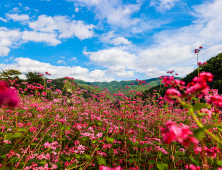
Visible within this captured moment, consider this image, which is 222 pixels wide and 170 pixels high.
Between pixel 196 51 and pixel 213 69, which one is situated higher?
pixel 213 69

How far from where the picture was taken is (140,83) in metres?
6.88

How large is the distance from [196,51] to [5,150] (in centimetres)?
809

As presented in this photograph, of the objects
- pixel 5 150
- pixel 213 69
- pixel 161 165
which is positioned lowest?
pixel 161 165

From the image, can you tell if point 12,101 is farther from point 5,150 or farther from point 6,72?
point 6,72

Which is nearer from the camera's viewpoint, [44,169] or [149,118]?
[44,169]

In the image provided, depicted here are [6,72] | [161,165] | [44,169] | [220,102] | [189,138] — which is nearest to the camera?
[189,138]

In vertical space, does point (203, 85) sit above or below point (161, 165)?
above

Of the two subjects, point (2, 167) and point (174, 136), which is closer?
point (174, 136)

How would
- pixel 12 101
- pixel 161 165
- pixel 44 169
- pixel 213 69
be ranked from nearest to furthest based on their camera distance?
pixel 12 101, pixel 44 169, pixel 161 165, pixel 213 69

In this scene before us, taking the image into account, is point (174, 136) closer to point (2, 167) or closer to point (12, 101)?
point (12, 101)

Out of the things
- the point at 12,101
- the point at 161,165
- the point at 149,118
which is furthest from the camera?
the point at 149,118

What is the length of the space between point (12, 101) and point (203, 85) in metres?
1.75

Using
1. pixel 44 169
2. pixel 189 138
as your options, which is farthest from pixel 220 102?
pixel 44 169

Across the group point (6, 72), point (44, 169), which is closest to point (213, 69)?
point (44, 169)
